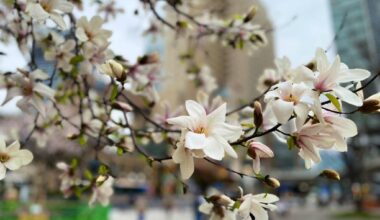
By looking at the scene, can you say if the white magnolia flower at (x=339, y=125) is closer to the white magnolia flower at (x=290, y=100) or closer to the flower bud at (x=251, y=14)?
the white magnolia flower at (x=290, y=100)

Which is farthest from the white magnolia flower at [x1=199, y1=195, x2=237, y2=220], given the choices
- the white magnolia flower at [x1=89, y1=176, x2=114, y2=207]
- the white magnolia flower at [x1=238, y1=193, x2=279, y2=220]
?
the white magnolia flower at [x1=89, y1=176, x2=114, y2=207]

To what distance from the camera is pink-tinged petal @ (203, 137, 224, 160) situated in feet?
3.63

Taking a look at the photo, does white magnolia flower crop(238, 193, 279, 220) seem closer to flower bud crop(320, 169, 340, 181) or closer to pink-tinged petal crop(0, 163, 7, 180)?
flower bud crop(320, 169, 340, 181)

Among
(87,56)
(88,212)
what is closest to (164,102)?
(87,56)

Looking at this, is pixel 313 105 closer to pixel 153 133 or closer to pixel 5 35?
pixel 153 133

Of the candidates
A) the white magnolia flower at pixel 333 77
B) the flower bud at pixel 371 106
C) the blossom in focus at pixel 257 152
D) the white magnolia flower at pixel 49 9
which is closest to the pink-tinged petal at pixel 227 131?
the blossom in focus at pixel 257 152

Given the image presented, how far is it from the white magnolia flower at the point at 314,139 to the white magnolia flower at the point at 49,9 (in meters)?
1.05

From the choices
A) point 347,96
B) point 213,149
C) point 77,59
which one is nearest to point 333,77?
point 347,96

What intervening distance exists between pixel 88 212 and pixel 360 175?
2330cm

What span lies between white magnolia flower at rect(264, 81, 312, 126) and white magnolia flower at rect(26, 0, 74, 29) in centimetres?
95

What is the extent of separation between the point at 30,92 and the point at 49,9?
45cm

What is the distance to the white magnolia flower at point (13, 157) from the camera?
1428mm

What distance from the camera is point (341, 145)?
47.8 inches

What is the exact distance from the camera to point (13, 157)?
1.46 metres
